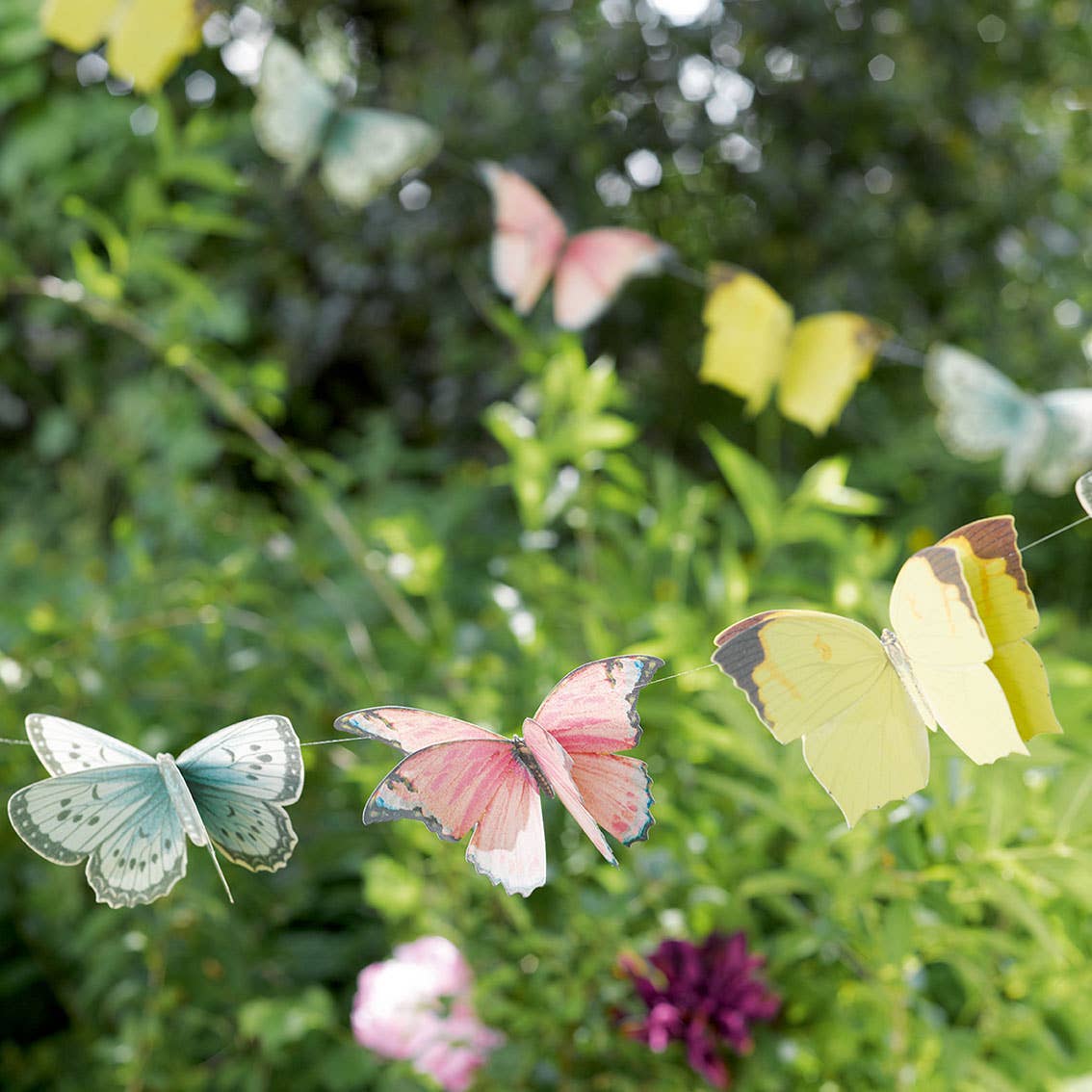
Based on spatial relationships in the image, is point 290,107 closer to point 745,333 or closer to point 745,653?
point 745,333

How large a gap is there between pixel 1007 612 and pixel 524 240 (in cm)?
57

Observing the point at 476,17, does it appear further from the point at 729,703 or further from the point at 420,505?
the point at 729,703

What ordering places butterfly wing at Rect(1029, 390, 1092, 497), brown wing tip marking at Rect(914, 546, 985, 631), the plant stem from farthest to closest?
the plant stem < butterfly wing at Rect(1029, 390, 1092, 497) < brown wing tip marking at Rect(914, 546, 985, 631)

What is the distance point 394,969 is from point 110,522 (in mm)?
1766

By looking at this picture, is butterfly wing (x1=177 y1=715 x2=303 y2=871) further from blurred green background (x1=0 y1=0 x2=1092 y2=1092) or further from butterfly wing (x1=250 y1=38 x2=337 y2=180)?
butterfly wing (x1=250 y1=38 x2=337 y2=180)

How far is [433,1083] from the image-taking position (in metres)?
0.87

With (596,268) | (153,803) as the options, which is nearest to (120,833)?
(153,803)

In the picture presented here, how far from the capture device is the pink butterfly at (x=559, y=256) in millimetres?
873

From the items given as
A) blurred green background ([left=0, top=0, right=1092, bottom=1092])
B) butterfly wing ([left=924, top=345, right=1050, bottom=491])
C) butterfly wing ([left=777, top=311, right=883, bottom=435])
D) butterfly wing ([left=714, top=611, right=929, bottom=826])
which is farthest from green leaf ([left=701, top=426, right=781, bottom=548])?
butterfly wing ([left=714, top=611, right=929, bottom=826])

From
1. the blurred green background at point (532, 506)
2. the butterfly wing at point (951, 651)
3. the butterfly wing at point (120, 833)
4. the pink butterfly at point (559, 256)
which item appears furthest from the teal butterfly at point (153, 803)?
the pink butterfly at point (559, 256)

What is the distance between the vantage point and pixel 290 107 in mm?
917

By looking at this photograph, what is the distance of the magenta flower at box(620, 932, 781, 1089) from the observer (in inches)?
31.2

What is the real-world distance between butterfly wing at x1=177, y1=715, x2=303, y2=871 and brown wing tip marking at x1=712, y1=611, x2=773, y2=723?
0.16 meters

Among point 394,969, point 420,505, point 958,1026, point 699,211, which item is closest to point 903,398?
point 699,211
